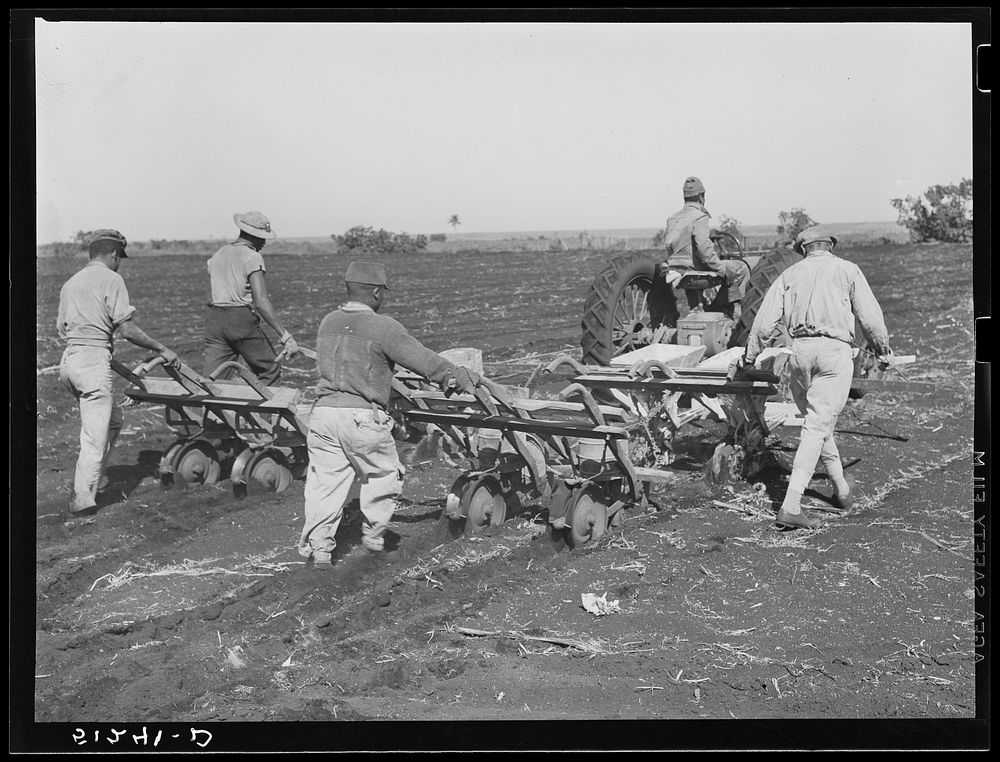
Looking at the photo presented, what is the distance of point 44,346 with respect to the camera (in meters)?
6.82

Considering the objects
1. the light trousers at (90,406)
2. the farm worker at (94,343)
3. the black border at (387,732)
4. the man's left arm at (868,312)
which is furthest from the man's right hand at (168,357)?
the man's left arm at (868,312)

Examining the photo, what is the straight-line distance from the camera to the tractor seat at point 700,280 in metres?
9.04

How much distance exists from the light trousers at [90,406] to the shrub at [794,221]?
182 inches

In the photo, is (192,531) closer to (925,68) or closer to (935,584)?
(935,584)

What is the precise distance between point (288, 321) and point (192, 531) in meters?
6.04

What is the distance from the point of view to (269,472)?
26.0 feet

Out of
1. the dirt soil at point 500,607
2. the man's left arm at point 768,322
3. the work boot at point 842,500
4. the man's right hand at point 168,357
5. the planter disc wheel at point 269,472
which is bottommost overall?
the dirt soil at point 500,607

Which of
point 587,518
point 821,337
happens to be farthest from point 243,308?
point 821,337

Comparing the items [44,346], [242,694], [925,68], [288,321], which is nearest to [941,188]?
[925,68]

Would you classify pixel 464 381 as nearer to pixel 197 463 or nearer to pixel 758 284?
pixel 197 463

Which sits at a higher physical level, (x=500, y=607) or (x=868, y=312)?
(x=868, y=312)

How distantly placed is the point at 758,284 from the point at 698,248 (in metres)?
0.55

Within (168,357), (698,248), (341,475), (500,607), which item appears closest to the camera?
(500,607)

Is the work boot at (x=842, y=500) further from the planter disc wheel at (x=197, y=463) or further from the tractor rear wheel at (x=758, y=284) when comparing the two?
the planter disc wheel at (x=197, y=463)
